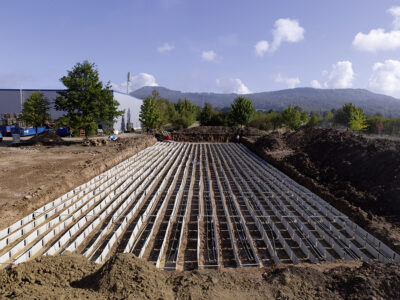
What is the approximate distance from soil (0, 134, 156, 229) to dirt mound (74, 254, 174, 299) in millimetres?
4935

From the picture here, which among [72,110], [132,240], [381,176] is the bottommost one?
[132,240]

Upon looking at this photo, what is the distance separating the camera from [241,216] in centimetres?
788

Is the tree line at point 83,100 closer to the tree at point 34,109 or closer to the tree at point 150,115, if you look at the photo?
the tree at point 34,109

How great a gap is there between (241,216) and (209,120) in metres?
40.1

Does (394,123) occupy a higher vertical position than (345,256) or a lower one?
higher

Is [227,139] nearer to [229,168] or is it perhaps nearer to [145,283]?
[229,168]

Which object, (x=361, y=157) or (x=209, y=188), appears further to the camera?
(x=361, y=157)

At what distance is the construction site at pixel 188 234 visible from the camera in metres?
5.21

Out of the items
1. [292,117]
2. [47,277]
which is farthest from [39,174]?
[292,117]

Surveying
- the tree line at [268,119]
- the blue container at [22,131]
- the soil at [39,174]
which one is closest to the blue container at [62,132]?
the blue container at [22,131]

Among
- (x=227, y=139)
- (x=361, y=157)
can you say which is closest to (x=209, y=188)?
(x=361, y=157)

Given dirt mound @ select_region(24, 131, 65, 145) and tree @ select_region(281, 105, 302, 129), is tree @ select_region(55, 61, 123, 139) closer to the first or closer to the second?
dirt mound @ select_region(24, 131, 65, 145)

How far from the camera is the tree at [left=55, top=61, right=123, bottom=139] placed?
21938 mm

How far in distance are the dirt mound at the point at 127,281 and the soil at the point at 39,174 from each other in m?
4.93
